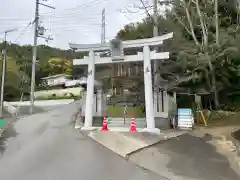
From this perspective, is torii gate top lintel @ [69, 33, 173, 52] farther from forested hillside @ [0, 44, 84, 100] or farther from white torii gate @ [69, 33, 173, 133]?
forested hillside @ [0, 44, 84, 100]

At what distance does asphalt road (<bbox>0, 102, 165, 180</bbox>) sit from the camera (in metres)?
7.96

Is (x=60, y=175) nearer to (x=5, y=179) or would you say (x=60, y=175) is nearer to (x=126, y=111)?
(x=5, y=179)

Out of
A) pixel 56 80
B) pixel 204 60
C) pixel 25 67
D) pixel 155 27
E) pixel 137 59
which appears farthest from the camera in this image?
pixel 56 80

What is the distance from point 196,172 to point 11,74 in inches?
1341

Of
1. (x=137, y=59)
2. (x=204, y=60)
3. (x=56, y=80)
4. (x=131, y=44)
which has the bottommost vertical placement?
(x=137, y=59)

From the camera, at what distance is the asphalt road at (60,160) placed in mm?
7961

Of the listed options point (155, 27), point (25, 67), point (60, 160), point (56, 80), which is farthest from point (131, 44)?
point (56, 80)

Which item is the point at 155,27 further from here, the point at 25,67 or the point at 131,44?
the point at 25,67

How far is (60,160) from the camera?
30.9ft

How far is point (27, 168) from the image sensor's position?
864 centimetres

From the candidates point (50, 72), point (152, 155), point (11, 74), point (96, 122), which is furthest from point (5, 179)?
point (50, 72)

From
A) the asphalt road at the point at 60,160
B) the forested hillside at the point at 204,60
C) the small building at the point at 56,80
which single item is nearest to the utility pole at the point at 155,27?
the forested hillside at the point at 204,60

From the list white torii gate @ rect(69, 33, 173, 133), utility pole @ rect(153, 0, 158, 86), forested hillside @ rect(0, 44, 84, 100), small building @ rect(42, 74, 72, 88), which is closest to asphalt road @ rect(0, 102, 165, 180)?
white torii gate @ rect(69, 33, 173, 133)

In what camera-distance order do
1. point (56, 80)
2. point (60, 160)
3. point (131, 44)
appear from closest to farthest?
point (60, 160)
point (131, 44)
point (56, 80)
